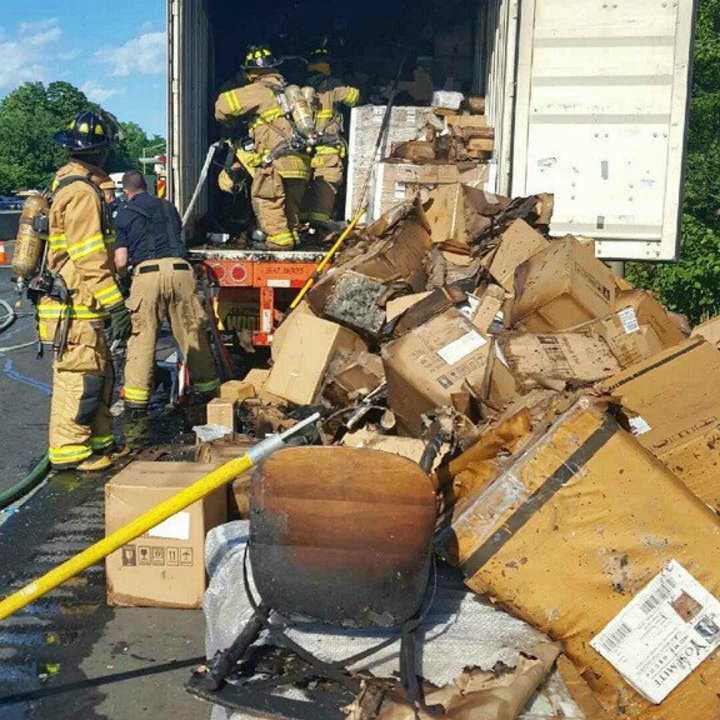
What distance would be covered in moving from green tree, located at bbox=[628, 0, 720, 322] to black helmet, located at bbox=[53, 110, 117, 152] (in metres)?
5.17

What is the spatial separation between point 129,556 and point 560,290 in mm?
2150

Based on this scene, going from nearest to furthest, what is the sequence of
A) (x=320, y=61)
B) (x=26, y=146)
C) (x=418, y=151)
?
(x=418, y=151)
(x=320, y=61)
(x=26, y=146)

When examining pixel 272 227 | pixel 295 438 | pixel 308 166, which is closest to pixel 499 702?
pixel 295 438

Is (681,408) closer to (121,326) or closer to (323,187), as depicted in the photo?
(121,326)

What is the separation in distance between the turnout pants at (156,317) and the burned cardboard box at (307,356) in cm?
105

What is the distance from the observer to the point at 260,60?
7.18m

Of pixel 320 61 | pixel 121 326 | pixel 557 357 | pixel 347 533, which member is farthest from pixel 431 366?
pixel 320 61

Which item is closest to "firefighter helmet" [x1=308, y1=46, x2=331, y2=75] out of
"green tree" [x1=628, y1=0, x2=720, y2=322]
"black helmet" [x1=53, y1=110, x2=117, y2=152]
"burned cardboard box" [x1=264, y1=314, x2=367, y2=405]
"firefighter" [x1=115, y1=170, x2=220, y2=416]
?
"firefighter" [x1=115, y1=170, x2=220, y2=416]

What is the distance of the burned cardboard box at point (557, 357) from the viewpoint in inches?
140

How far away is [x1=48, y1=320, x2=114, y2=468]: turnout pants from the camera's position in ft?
15.7

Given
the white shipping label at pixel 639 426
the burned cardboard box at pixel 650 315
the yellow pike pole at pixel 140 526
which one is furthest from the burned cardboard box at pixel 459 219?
the yellow pike pole at pixel 140 526

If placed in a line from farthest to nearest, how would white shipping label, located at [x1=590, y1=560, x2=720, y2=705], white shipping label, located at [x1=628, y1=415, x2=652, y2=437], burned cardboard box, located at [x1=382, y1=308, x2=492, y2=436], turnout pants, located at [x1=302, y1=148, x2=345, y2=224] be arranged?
turnout pants, located at [x1=302, y1=148, x2=345, y2=224] → burned cardboard box, located at [x1=382, y1=308, x2=492, y2=436] → white shipping label, located at [x1=628, y1=415, x2=652, y2=437] → white shipping label, located at [x1=590, y1=560, x2=720, y2=705]

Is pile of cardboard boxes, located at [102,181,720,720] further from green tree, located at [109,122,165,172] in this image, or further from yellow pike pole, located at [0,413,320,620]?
green tree, located at [109,122,165,172]

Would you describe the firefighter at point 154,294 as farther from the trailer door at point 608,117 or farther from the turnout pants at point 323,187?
the trailer door at point 608,117
